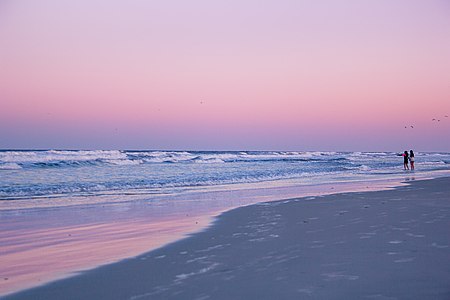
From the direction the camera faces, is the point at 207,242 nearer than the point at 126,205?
Yes

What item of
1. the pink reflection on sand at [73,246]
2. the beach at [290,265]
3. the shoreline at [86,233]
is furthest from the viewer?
the shoreline at [86,233]

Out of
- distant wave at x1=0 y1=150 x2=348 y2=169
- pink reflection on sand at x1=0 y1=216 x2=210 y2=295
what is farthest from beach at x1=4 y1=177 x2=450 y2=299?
distant wave at x1=0 y1=150 x2=348 y2=169

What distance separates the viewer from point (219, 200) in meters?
14.5

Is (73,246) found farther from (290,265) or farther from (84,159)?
(84,159)

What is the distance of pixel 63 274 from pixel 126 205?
7863mm

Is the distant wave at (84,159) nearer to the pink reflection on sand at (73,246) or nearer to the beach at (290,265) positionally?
the pink reflection on sand at (73,246)

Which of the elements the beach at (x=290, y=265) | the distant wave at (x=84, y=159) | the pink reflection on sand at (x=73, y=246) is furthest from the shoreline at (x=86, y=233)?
the distant wave at (x=84, y=159)

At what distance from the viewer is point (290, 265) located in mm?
5426

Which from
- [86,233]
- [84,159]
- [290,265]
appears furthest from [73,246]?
[84,159]

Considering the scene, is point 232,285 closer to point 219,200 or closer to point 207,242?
point 207,242

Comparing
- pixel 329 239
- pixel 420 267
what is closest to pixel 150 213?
pixel 329 239

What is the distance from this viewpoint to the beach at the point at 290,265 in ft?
14.4

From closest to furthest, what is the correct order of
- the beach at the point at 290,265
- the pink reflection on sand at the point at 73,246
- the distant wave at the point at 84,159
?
1. the beach at the point at 290,265
2. the pink reflection on sand at the point at 73,246
3. the distant wave at the point at 84,159

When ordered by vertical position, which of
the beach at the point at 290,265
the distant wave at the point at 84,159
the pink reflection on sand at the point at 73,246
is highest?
the distant wave at the point at 84,159
